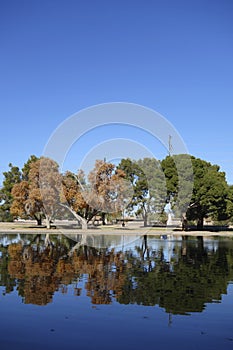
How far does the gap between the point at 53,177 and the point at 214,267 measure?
114ft

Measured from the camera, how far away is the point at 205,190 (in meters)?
51.2

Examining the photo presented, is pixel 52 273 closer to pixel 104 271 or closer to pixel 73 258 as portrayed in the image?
pixel 104 271

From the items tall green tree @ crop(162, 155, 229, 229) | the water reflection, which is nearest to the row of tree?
tall green tree @ crop(162, 155, 229, 229)

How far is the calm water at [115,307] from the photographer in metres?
7.26

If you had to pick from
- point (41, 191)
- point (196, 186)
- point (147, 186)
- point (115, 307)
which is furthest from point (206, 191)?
point (115, 307)

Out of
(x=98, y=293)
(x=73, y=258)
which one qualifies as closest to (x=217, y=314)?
(x=98, y=293)

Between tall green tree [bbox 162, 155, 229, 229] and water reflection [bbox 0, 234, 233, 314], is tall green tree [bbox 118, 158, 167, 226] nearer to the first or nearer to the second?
tall green tree [bbox 162, 155, 229, 229]

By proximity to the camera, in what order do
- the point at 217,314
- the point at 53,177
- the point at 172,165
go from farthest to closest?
the point at 172,165 → the point at 53,177 → the point at 217,314

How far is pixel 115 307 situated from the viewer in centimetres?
961

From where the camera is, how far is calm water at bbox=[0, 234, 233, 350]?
7.26 metres

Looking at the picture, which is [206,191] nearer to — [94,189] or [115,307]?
[94,189]

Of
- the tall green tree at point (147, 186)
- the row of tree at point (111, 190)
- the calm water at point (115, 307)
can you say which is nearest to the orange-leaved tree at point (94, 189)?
the row of tree at point (111, 190)

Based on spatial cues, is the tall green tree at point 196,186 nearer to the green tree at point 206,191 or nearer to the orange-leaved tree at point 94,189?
the green tree at point 206,191

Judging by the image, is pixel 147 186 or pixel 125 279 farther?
pixel 147 186
